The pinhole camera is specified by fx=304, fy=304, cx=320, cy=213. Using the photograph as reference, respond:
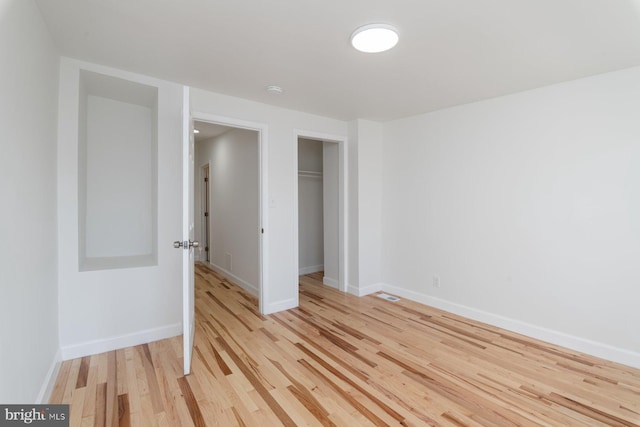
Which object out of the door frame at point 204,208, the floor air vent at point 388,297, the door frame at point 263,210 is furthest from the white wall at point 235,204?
the floor air vent at point 388,297

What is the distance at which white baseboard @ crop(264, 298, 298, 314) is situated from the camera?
347 centimetres

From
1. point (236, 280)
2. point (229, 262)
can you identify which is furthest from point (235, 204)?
point (236, 280)

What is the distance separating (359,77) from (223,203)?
10.9ft

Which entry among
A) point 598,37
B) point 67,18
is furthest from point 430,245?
point 67,18

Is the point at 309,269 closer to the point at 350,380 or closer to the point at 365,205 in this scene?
the point at 365,205

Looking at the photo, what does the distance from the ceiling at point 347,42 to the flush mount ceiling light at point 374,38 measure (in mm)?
→ 48

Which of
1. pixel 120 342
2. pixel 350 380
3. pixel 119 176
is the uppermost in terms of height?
pixel 119 176

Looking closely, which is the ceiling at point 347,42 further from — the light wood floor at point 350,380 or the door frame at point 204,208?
the door frame at point 204,208

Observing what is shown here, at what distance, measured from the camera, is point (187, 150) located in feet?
7.23

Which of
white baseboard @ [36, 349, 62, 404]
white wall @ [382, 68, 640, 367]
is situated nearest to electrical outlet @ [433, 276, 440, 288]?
white wall @ [382, 68, 640, 367]

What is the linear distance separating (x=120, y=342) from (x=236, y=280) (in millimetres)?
2079

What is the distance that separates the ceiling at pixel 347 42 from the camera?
1.71 metres

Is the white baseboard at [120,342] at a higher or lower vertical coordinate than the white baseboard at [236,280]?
lower

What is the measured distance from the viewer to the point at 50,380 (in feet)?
6.58
